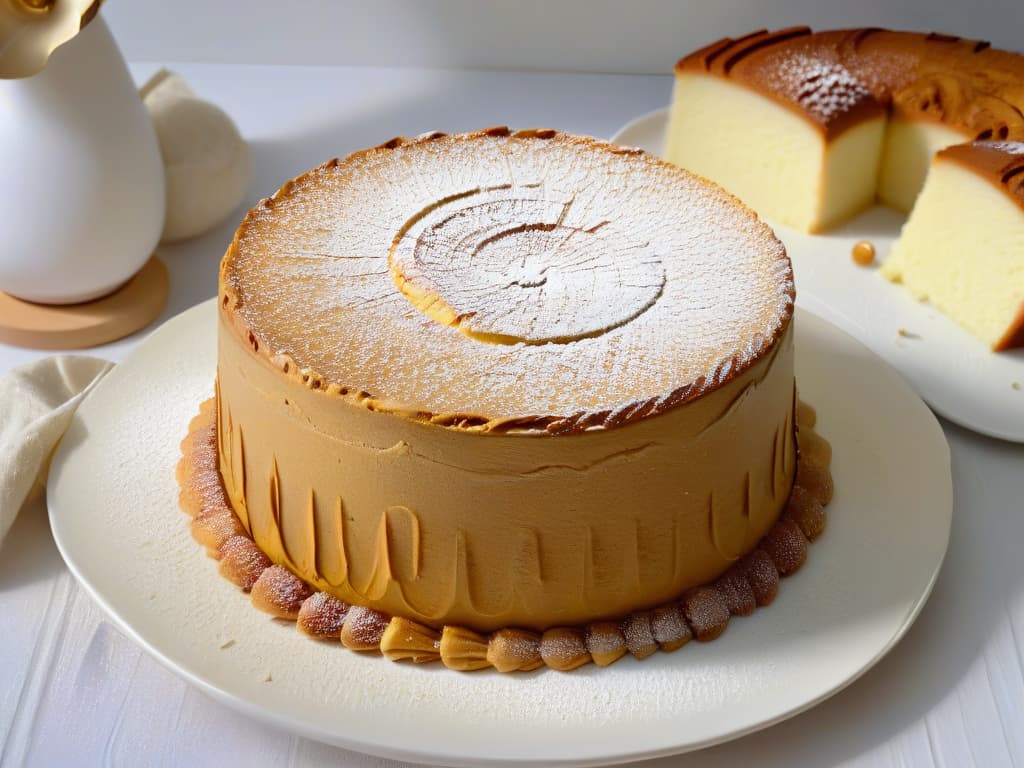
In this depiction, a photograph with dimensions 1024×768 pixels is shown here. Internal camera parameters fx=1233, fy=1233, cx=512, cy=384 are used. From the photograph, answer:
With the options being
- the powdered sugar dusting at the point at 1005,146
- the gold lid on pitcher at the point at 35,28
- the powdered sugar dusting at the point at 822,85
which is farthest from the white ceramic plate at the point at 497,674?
the powdered sugar dusting at the point at 822,85

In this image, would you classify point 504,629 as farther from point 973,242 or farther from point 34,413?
point 973,242

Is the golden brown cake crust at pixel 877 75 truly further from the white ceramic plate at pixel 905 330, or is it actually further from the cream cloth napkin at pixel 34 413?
the cream cloth napkin at pixel 34 413

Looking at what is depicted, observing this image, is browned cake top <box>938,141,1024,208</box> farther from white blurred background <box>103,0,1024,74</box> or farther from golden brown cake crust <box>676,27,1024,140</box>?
white blurred background <box>103,0,1024,74</box>

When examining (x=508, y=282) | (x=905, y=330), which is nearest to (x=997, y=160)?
(x=905, y=330)

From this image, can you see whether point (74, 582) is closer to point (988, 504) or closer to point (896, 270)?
point (988, 504)

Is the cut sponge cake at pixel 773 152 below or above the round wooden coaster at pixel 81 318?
above

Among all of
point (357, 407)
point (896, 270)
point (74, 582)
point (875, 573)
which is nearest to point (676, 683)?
point (875, 573)
